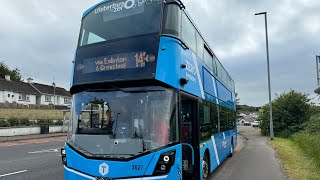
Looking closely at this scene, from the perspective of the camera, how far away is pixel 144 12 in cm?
723

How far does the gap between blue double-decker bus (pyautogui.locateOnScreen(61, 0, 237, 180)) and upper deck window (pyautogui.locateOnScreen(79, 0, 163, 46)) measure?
2cm

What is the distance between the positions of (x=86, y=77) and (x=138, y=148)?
1839 mm

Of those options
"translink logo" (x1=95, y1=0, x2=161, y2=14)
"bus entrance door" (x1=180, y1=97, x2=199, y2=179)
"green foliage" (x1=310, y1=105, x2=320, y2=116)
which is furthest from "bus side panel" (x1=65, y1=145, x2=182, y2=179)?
"green foliage" (x1=310, y1=105, x2=320, y2=116)

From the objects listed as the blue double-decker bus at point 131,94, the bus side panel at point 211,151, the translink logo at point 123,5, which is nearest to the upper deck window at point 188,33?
the blue double-decker bus at point 131,94

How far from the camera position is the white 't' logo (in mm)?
6066

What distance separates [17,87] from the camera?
2569 inches

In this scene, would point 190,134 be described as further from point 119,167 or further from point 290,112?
point 290,112

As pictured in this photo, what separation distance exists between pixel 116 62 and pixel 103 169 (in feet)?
6.72

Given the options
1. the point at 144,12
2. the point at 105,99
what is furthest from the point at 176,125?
the point at 144,12

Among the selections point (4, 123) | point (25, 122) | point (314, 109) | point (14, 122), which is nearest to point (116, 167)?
point (4, 123)

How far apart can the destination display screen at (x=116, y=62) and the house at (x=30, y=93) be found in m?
51.1

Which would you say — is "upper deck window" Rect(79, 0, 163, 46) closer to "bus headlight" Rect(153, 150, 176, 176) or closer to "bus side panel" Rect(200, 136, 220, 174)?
"bus headlight" Rect(153, 150, 176, 176)

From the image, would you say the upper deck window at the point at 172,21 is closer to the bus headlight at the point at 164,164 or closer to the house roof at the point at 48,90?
the bus headlight at the point at 164,164

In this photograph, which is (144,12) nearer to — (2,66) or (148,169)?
(148,169)
